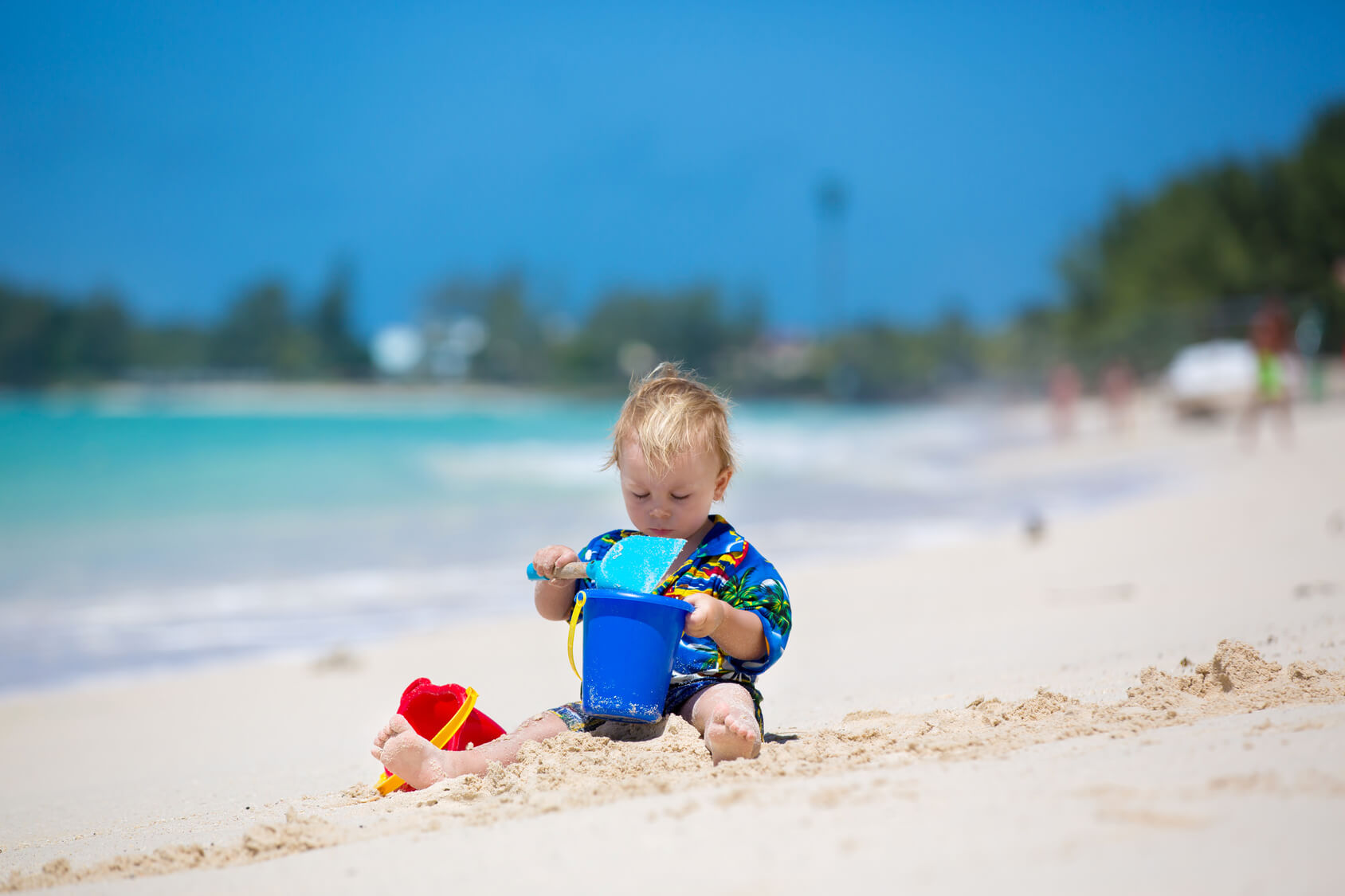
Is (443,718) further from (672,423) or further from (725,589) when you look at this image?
(672,423)

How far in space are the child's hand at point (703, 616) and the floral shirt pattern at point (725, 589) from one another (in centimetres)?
16

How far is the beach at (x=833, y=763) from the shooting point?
1.59m

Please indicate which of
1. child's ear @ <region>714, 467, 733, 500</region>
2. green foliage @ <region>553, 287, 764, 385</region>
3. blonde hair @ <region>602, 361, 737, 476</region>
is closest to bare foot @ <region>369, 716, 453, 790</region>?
blonde hair @ <region>602, 361, 737, 476</region>

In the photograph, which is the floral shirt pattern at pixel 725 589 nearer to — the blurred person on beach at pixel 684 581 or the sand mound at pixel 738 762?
the blurred person on beach at pixel 684 581

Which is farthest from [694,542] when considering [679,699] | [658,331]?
[658,331]

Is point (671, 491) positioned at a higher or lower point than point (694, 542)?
higher

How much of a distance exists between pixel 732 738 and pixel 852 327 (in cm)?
8036

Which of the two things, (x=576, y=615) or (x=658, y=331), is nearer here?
(x=576, y=615)

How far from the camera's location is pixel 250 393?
68.4 metres

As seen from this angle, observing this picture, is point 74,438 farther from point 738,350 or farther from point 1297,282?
point 738,350

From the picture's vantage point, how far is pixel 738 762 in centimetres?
227

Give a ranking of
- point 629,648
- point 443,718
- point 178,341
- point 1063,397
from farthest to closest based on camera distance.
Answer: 1. point 178,341
2. point 1063,397
3. point 443,718
4. point 629,648

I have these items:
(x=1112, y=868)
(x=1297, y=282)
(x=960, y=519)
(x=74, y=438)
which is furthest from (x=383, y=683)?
(x=1297, y=282)

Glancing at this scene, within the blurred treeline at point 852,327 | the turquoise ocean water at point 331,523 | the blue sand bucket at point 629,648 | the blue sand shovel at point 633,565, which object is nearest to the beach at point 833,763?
the blue sand bucket at point 629,648
